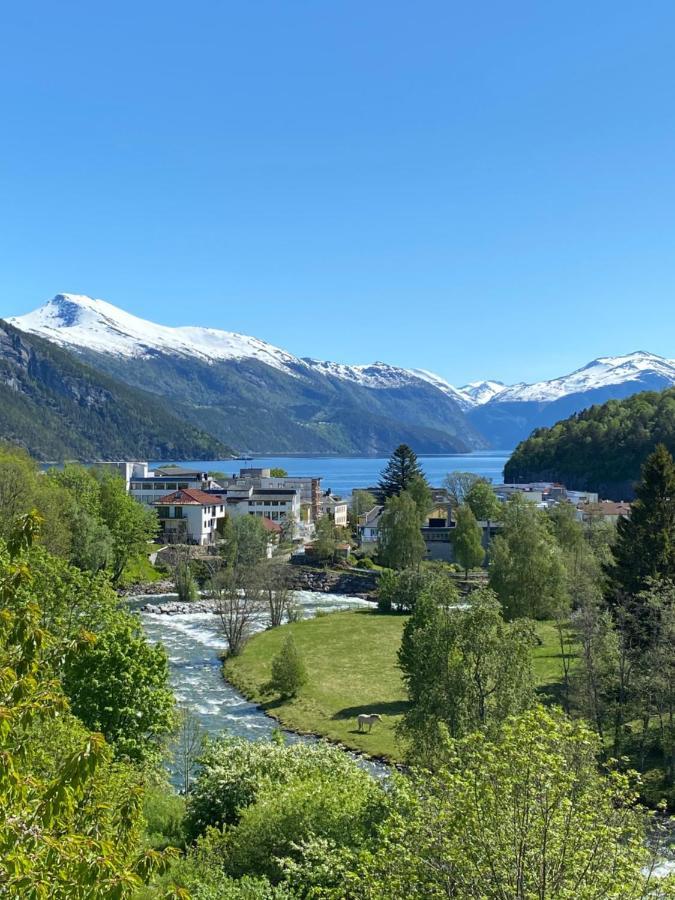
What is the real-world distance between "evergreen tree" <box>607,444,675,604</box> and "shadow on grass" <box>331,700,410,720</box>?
15.3m

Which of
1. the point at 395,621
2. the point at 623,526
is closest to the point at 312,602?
the point at 395,621

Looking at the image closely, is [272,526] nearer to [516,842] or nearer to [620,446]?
[516,842]

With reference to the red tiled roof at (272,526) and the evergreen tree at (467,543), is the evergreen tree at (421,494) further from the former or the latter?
the red tiled roof at (272,526)

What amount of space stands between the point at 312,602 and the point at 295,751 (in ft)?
199

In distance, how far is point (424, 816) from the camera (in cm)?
1362

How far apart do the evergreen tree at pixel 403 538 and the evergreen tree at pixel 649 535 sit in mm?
48802

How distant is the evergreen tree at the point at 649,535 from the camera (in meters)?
49.2

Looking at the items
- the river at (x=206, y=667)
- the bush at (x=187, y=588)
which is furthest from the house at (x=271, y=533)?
the bush at (x=187, y=588)

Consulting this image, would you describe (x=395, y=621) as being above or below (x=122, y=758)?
below

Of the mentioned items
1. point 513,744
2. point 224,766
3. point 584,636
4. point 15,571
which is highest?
point 15,571

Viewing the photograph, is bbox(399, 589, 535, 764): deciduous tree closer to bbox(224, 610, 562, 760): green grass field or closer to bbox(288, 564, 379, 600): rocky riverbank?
bbox(224, 610, 562, 760): green grass field

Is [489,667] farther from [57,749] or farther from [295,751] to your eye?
[57,749]

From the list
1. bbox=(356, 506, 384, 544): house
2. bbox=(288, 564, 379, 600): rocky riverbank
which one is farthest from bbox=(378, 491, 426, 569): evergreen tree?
bbox=(356, 506, 384, 544): house

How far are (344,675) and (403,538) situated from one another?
1759 inches
